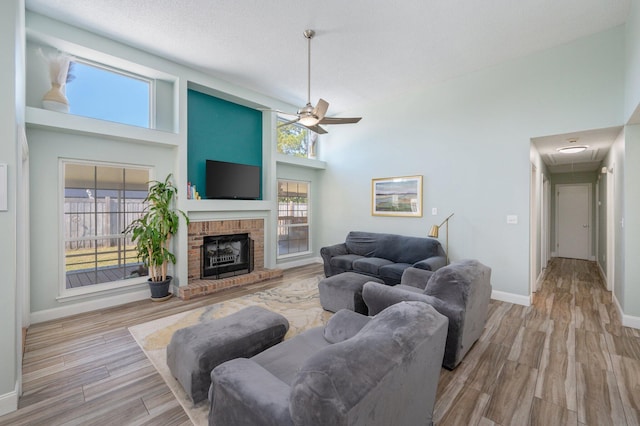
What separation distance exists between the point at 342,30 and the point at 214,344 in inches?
141

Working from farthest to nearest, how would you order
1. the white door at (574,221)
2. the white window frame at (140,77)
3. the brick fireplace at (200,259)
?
the white door at (574,221) < the brick fireplace at (200,259) < the white window frame at (140,77)

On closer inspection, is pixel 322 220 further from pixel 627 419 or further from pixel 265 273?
pixel 627 419

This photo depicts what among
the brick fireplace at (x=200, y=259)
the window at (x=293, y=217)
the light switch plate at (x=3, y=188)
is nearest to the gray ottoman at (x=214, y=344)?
the light switch plate at (x=3, y=188)

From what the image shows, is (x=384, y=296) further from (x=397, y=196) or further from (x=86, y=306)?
(x=86, y=306)

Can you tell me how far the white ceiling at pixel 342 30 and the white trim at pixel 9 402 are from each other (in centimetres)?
356

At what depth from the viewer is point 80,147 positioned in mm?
3582

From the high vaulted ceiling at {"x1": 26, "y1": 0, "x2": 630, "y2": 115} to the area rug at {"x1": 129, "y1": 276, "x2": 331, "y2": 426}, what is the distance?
11.5 ft

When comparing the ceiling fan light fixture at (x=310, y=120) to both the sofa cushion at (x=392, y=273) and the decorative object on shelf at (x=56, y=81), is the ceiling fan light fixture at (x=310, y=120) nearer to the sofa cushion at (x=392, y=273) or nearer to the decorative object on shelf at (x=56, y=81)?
the sofa cushion at (x=392, y=273)

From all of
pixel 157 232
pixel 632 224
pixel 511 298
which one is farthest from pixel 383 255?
pixel 157 232

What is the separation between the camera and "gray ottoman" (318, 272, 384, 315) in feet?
11.2

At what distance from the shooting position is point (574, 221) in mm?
7191

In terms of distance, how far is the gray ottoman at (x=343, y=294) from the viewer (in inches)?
134

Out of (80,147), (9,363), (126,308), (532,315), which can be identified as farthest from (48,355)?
(532,315)

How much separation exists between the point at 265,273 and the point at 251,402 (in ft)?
13.1
